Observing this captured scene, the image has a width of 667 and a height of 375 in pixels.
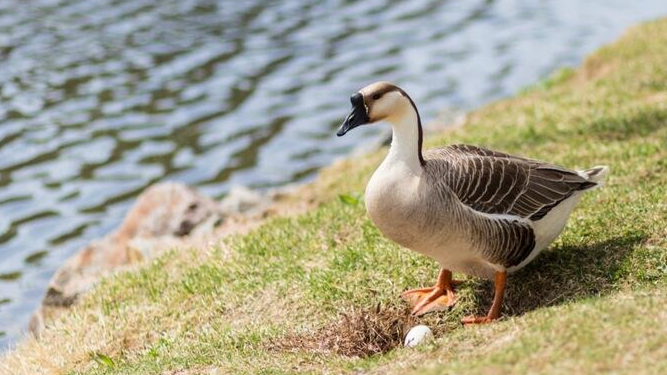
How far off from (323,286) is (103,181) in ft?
26.3

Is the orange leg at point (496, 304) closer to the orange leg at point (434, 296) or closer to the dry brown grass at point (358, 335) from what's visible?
the orange leg at point (434, 296)

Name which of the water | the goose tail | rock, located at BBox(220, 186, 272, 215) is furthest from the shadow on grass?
rock, located at BBox(220, 186, 272, 215)

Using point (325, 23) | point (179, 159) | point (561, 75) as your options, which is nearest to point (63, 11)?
point (325, 23)

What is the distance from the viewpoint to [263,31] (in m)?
21.0

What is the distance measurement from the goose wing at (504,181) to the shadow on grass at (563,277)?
1.61ft

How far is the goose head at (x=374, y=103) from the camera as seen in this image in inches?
248

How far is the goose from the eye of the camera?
20.4 ft

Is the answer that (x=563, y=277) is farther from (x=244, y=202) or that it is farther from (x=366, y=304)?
(x=244, y=202)

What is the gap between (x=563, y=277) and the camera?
6.81m

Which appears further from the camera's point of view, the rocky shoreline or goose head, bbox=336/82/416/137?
the rocky shoreline

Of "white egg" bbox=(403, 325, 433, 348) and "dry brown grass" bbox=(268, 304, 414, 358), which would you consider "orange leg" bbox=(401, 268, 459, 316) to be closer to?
"dry brown grass" bbox=(268, 304, 414, 358)

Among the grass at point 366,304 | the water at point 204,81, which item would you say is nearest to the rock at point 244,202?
the water at point 204,81

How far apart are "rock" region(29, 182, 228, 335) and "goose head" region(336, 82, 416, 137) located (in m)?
4.58

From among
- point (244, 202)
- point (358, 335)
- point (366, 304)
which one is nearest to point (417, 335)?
point (358, 335)
